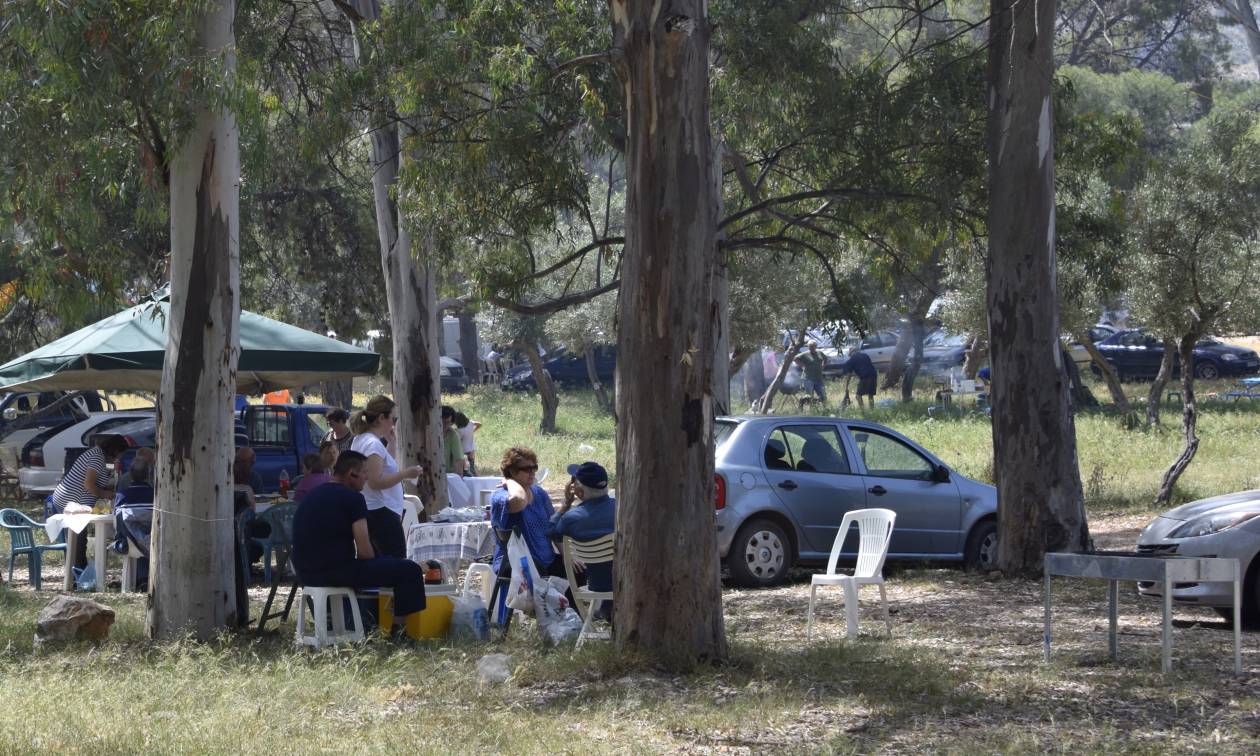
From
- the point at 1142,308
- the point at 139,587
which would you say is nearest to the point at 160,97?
the point at 139,587

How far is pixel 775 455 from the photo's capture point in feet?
40.6

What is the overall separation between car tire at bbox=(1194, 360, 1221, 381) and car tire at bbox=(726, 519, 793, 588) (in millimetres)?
27690

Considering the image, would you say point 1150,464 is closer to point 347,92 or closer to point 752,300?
point 752,300

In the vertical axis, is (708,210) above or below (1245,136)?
below

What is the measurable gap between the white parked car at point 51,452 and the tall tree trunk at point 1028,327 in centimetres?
1354

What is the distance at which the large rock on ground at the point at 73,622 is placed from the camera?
8969 mm

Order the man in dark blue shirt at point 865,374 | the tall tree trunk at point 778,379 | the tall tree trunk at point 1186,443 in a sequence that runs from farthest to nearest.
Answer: the man in dark blue shirt at point 865,374, the tall tree trunk at point 778,379, the tall tree trunk at point 1186,443

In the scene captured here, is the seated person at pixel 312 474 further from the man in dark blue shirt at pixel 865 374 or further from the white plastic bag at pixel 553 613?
the man in dark blue shirt at pixel 865 374

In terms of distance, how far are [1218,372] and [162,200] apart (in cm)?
3220

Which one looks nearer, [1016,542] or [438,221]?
[1016,542]

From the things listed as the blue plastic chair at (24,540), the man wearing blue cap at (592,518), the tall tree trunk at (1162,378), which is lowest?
the blue plastic chair at (24,540)

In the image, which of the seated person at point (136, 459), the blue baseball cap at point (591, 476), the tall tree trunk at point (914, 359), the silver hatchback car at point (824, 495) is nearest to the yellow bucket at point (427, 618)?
the blue baseball cap at point (591, 476)

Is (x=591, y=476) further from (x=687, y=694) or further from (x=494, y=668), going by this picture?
(x=687, y=694)

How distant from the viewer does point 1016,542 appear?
40.2 feet
